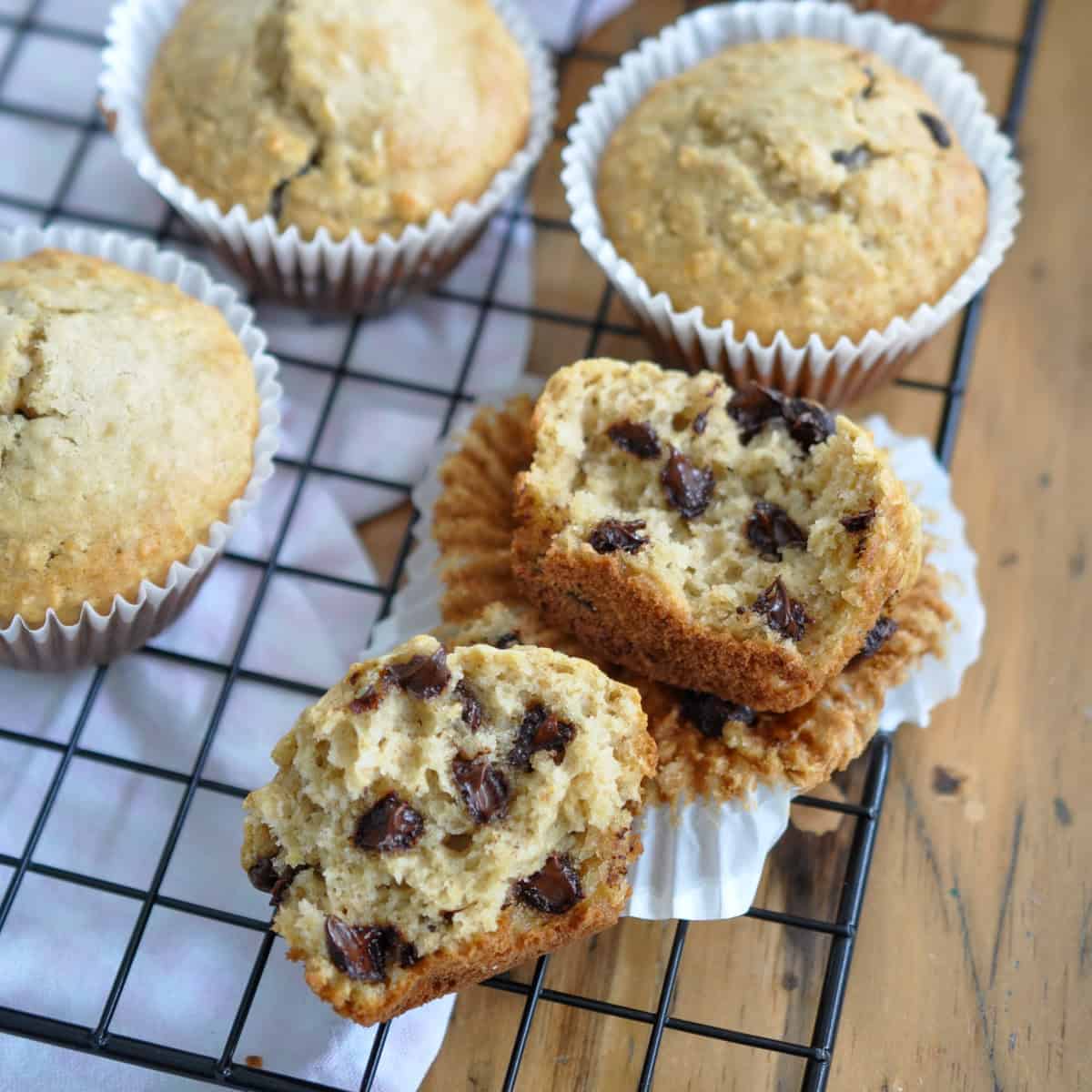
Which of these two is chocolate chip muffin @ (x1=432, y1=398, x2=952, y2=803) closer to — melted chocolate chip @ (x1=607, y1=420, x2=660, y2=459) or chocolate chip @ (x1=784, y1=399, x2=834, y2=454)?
melted chocolate chip @ (x1=607, y1=420, x2=660, y2=459)

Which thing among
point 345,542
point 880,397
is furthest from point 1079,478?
point 345,542

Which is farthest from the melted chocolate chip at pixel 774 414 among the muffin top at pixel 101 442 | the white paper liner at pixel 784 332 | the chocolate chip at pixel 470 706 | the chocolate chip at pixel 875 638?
the muffin top at pixel 101 442

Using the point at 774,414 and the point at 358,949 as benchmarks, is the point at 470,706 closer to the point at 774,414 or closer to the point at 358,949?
the point at 358,949

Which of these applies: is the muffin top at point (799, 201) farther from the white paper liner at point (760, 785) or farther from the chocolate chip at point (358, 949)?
the chocolate chip at point (358, 949)

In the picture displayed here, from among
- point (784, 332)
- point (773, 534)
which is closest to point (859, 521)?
point (773, 534)

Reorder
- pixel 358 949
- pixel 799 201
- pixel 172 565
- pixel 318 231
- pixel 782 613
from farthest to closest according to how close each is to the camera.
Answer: pixel 318 231 < pixel 799 201 < pixel 172 565 < pixel 782 613 < pixel 358 949

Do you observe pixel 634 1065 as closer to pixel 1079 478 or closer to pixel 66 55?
pixel 1079 478

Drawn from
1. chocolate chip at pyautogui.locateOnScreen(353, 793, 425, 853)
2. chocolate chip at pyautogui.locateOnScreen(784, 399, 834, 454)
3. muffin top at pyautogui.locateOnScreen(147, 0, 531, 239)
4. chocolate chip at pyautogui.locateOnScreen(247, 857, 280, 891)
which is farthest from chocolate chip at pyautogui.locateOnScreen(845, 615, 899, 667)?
muffin top at pyautogui.locateOnScreen(147, 0, 531, 239)
